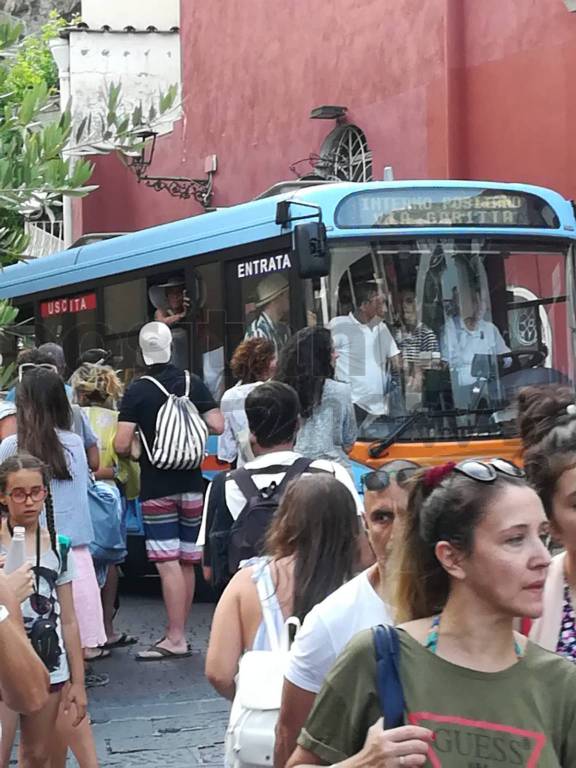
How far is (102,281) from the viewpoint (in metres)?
12.7

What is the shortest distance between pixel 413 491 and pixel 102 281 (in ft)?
32.2

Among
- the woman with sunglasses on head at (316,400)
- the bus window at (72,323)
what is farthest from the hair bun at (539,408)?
the bus window at (72,323)

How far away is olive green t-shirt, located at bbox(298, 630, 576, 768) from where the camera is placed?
2.71 meters

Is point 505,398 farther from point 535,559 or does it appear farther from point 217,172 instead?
point 217,172

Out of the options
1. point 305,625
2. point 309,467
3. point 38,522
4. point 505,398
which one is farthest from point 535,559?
point 505,398

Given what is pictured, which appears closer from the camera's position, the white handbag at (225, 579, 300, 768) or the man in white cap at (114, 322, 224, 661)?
the white handbag at (225, 579, 300, 768)

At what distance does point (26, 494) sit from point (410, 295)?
4.57 metres

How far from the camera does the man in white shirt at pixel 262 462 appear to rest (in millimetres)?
5586

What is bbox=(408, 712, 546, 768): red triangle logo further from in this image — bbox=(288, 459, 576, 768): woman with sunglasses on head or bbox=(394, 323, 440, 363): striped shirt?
bbox=(394, 323, 440, 363): striped shirt

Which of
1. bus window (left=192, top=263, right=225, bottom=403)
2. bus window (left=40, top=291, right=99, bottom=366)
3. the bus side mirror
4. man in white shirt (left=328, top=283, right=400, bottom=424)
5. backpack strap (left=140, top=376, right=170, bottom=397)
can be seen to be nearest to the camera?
backpack strap (left=140, top=376, right=170, bottom=397)

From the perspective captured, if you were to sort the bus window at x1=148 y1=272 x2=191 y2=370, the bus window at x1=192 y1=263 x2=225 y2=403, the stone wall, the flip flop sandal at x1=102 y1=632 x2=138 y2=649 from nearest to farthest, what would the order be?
the flip flop sandal at x1=102 y1=632 x2=138 y2=649
the bus window at x1=192 y1=263 x2=225 y2=403
the bus window at x1=148 y1=272 x2=191 y2=370
the stone wall

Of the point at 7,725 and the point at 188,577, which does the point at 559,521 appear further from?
the point at 188,577

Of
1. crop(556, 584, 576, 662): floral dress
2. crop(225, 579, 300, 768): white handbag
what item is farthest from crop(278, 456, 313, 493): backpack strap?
crop(556, 584, 576, 662): floral dress

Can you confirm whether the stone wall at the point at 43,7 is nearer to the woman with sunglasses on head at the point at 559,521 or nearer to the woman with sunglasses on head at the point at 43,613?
the woman with sunglasses on head at the point at 43,613
